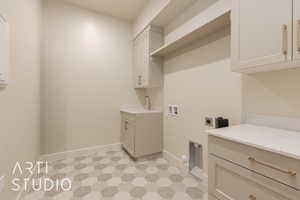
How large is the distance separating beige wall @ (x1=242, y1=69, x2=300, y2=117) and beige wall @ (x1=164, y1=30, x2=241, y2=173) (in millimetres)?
95

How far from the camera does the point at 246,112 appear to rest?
1267 mm

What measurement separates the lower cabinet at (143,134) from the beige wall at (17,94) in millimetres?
1321

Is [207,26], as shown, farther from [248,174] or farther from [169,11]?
[248,174]

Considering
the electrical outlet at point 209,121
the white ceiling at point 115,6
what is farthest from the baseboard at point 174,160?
the white ceiling at point 115,6

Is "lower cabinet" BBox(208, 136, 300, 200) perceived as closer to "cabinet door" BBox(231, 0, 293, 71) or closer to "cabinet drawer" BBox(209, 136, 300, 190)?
"cabinet drawer" BBox(209, 136, 300, 190)

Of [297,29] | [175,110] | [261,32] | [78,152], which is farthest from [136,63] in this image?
[297,29]

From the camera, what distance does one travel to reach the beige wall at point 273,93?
3.26 ft

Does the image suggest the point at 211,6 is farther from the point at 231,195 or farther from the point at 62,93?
the point at 62,93

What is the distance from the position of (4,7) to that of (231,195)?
6.94ft

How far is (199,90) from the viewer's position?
176cm

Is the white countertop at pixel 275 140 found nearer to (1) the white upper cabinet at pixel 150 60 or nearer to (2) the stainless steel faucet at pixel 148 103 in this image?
(1) the white upper cabinet at pixel 150 60

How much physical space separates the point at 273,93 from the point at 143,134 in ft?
5.71

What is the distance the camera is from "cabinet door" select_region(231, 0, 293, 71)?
81 cm

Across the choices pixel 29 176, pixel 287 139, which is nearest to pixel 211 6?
pixel 287 139
